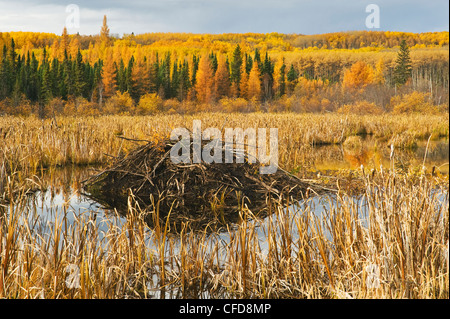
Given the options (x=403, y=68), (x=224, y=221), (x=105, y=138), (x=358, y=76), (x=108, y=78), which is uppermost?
(x=403, y=68)

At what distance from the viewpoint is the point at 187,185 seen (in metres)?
5.66

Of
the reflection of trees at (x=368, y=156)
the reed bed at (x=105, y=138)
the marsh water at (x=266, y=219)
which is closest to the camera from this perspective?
the marsh water at (x=266, y=219)

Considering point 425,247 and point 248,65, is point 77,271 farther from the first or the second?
point 248,65

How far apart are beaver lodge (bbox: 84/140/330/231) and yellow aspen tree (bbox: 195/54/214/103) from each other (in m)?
48.3

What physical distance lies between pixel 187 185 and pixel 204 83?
169 feet

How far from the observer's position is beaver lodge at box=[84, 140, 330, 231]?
17.1 feet

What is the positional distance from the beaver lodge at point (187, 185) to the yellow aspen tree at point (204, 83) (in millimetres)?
48338

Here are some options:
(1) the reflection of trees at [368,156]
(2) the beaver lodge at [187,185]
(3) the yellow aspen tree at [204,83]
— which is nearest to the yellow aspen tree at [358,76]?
(3) the yellow aspen tree at [204,83]

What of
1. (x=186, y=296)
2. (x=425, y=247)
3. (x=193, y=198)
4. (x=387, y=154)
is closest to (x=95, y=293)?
(x=186, y=296)

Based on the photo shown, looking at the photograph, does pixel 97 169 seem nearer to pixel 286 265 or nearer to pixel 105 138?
pixel 105 138

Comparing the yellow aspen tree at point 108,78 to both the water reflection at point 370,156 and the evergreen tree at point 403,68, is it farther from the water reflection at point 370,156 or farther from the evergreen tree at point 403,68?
the evergreen tree at point 403,68

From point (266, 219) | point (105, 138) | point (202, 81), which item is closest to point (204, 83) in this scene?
point (202, 81)

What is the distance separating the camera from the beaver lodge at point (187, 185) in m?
5.20

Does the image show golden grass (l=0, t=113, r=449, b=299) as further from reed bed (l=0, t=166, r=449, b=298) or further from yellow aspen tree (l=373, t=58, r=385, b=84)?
yellow aspen tree (l=373, t=58, r=385, b=84)
